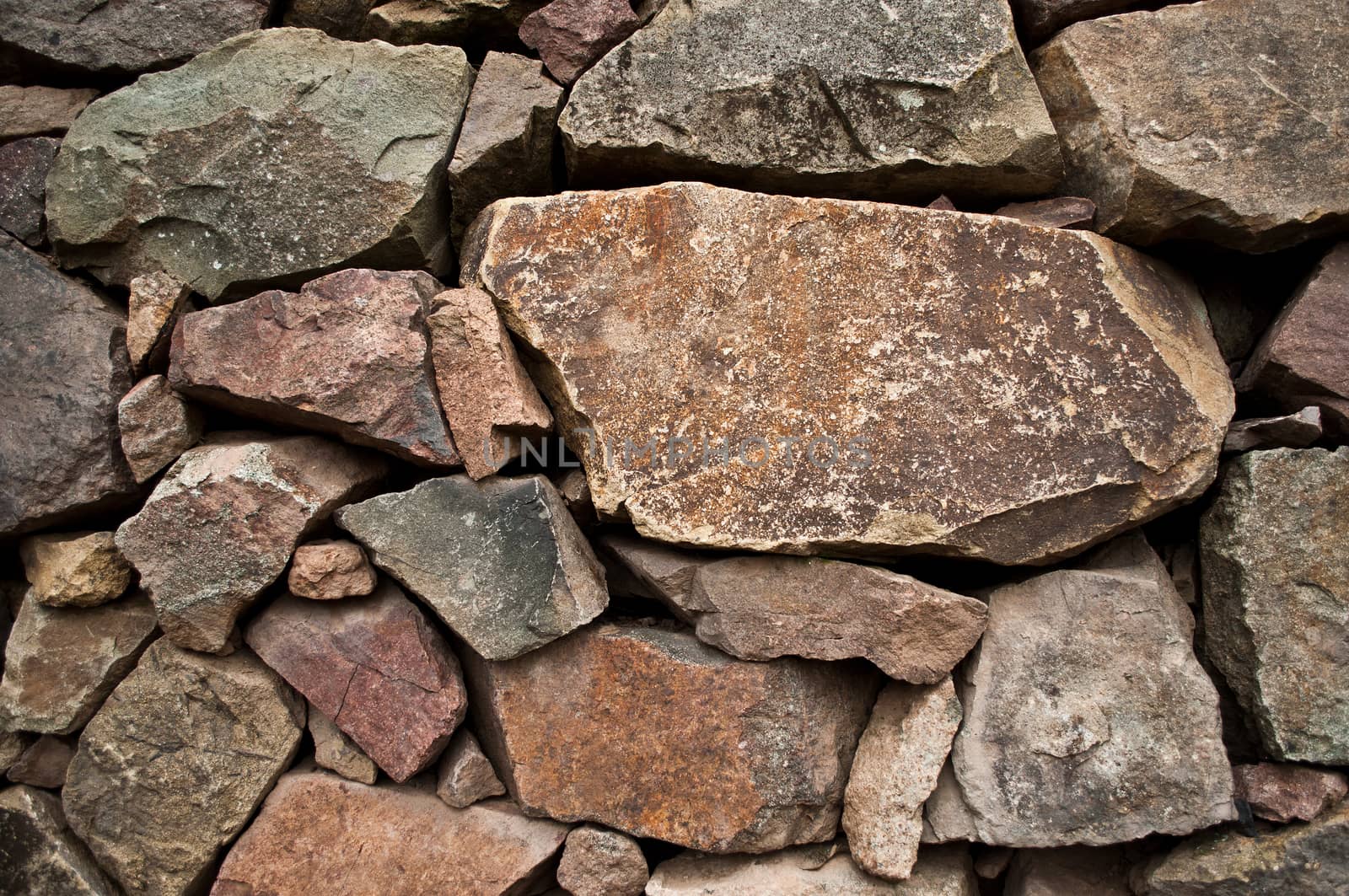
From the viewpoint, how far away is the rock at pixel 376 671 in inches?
81.8

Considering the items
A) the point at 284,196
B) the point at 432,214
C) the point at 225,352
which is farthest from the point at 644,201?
the point at 225,352

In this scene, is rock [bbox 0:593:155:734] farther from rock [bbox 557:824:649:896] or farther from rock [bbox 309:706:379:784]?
rock [bbox 557:824:649:896]

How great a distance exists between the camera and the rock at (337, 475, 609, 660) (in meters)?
2.02

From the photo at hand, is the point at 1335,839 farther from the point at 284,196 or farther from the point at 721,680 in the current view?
the point at 284,196

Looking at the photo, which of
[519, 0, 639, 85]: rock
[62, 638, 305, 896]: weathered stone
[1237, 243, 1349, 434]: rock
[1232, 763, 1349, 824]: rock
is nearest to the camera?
[1232, 763, 1349, 824]: rock

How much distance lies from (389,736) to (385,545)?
1.42 ft

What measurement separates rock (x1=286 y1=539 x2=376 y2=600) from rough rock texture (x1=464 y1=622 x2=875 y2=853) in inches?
13.3

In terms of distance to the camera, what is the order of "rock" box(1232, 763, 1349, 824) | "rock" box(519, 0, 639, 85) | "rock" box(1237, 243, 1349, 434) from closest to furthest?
1. "rock" box(1232, 763, 1349, 824)
2. "rock" box(1237, 243, 1349, 434)
3. "rock" box(519, 0, 639, 85)

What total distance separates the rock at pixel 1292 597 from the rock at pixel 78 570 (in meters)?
2.51

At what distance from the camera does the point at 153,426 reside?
2.12 metres

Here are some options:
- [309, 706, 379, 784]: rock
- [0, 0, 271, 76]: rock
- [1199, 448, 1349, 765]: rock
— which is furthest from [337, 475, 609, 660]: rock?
[1199, 448, 1349, 765]: rock

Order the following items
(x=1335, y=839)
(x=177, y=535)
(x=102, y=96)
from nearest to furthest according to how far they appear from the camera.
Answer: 1. (x=1335, y=839)
2. (x=177, y=535)
3. (x=102, y=96)

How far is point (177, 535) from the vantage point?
203 cm

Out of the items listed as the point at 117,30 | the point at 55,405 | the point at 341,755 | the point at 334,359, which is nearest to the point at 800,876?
the point at 341,755
